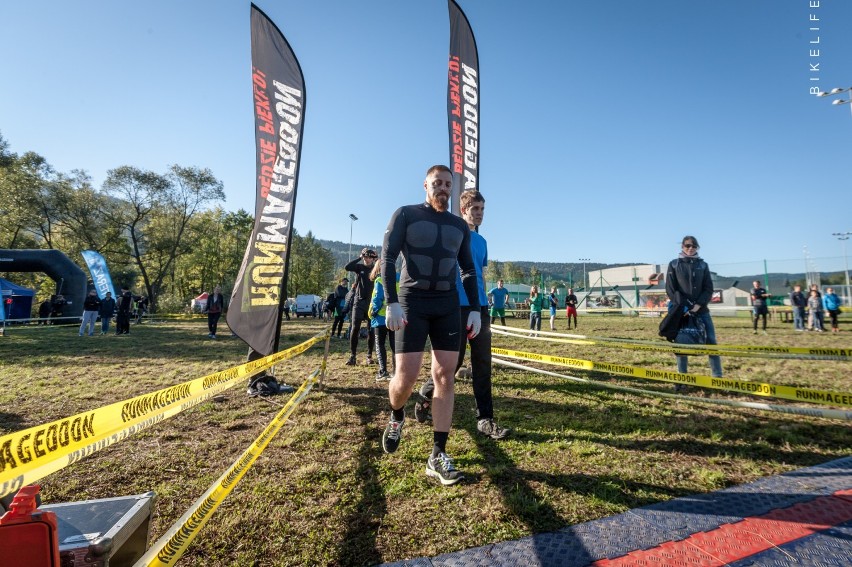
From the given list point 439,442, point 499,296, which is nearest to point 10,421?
point 439,442

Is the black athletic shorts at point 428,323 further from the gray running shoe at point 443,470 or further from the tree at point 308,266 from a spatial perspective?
the tree at point 308,266

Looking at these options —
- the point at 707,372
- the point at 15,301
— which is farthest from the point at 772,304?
the point at 15,301

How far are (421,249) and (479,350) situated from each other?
1383 mm

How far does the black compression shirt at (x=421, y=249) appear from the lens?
3111 millimetres

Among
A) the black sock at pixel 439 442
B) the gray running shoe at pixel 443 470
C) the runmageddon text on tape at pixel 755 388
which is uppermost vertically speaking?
the runmageddon text on tape at pixel 755 388

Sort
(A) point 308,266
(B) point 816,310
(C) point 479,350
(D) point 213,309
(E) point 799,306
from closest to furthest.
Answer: (C) point 479,350, (D) point 213,309, (B) point 816,310, (E) point 799,306, (A) point 308,266

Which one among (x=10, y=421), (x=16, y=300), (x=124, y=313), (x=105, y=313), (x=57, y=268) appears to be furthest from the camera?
(x=16, y=300)

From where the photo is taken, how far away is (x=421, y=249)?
3135 mm

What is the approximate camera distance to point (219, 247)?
51.1 metres

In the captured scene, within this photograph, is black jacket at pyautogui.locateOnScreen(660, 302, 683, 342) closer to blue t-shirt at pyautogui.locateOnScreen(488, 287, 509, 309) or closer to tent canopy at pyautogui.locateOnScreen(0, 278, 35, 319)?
blue t-shirt at pyautogui.locateOnScreen(488, 287, 509, 309)

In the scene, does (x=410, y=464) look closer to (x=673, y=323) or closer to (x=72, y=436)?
(x=72, y=436)

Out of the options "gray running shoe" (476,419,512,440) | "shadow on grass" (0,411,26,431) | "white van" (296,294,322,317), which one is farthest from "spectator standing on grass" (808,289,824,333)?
"white van" (296,294,322,317)

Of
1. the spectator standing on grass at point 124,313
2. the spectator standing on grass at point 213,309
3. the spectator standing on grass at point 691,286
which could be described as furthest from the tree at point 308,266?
the spectator standing on grass at point 691,286

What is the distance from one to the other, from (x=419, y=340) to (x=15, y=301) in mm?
33976
